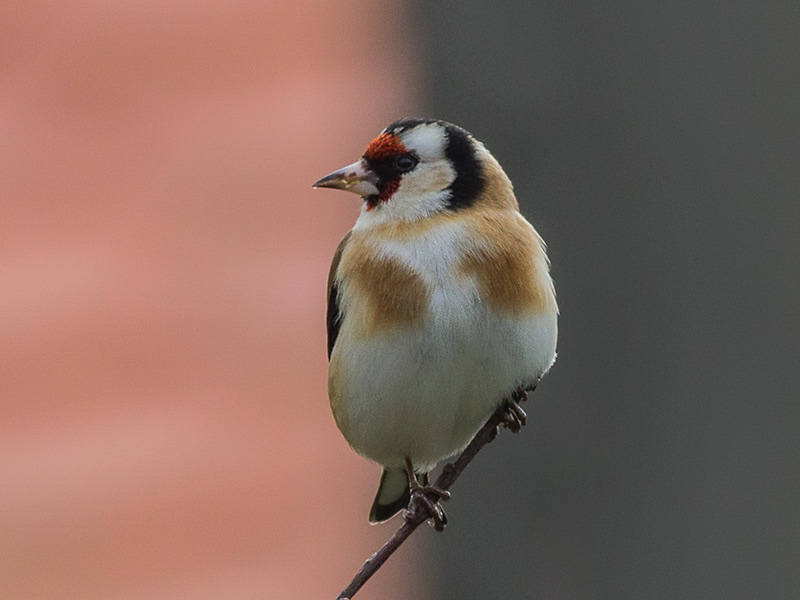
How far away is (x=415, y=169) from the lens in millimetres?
1634

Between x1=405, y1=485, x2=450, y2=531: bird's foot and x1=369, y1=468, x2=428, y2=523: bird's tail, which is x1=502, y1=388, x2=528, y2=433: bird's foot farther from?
x1=369, y1=468, x2=428, y2=523: bird's tail

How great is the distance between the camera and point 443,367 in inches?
60.6

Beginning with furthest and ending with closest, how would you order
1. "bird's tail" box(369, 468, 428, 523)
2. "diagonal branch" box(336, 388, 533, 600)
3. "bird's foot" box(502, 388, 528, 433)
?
"bird's tail" box(369, 468, 428, 523), "bird's foot" box(502, 388, 528, 433), "diagonal branch" box(336, 388, 533, 600)

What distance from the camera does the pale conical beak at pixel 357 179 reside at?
154 centimetres

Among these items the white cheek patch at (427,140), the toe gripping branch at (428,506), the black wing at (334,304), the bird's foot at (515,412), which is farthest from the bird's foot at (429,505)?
the white cheek patch at (427,140)

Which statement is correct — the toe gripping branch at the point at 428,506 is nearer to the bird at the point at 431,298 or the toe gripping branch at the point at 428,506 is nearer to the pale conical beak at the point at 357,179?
the bird at the point at 431,298

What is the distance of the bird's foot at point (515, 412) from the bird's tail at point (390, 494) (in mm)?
431

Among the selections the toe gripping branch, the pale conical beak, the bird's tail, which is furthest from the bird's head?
the bird's tail

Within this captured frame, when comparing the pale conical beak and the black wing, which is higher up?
the pale conical beak

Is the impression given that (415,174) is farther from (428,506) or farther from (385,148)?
(428,506)

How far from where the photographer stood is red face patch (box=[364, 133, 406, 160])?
5.25ft

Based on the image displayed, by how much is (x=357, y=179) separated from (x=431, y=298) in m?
0.17

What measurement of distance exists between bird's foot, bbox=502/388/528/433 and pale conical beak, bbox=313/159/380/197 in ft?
0.96

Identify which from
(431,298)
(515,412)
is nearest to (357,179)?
(431,298)
